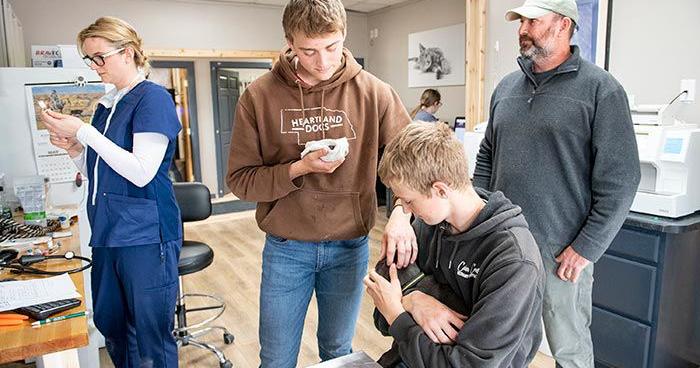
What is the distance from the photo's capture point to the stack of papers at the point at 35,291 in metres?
1.30

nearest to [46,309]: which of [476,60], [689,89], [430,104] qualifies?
[689,89]

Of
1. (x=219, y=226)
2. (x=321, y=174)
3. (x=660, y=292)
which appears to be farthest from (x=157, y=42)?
(x=660, y=292)

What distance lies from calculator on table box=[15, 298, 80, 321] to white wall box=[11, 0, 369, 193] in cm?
481

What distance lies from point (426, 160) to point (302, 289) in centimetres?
62

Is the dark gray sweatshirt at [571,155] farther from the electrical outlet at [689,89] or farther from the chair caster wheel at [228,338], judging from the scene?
the chair caster wheel at [228,338]

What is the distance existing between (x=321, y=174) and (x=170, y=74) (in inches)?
258

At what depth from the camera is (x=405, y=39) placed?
631 cm

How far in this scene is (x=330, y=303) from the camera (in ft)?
4.92

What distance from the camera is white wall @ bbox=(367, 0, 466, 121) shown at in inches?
218

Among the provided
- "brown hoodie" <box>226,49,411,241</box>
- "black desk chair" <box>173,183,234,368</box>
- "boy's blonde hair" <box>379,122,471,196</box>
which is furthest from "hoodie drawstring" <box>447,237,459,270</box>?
"black desk chair" <box>173,183,234,368</box>

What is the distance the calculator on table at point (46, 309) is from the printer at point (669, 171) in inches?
87.9

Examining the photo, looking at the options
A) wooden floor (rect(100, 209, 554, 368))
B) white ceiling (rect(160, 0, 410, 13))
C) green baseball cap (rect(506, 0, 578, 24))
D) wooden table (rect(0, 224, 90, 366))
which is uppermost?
white ceiling (rect(160, 0, 410, 13))

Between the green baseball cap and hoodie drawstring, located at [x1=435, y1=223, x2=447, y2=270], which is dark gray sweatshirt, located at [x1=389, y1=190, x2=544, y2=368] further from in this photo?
A: the green baseball cap

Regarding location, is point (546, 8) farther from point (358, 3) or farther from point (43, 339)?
point (358, 3)
